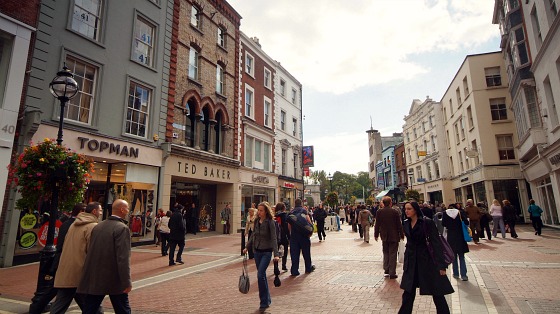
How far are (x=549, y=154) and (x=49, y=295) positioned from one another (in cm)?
2038

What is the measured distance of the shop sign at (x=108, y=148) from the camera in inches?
457

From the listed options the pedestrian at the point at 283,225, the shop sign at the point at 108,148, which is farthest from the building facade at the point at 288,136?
the pedestrian at the point at 283,225

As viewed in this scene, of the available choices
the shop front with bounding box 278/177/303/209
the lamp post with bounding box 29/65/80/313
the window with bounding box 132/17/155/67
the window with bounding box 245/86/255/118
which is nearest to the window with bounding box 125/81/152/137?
the window with bounding box 132/17/155/67

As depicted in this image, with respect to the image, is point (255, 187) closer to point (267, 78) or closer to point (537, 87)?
point (267, 78)

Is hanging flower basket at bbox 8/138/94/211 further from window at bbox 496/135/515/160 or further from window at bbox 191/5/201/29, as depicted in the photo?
window at bbox 496/135/515/160

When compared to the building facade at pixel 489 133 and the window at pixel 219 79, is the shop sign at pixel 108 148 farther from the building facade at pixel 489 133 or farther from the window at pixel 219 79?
the building facade at pixel 489 133

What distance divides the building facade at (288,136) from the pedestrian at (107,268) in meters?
22.2

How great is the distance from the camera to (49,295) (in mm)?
5047

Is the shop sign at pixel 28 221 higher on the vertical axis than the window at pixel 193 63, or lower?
lower

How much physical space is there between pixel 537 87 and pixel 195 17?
2006 cm

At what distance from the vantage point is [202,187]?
67.2 feet

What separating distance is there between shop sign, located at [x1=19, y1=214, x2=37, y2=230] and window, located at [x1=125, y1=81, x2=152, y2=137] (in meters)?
4.98

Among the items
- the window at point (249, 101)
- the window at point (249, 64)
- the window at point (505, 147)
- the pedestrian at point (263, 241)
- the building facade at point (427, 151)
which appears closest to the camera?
the pedestrian at point (263, 241)

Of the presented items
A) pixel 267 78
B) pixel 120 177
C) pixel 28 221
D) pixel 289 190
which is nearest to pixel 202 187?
pixel 120 177
